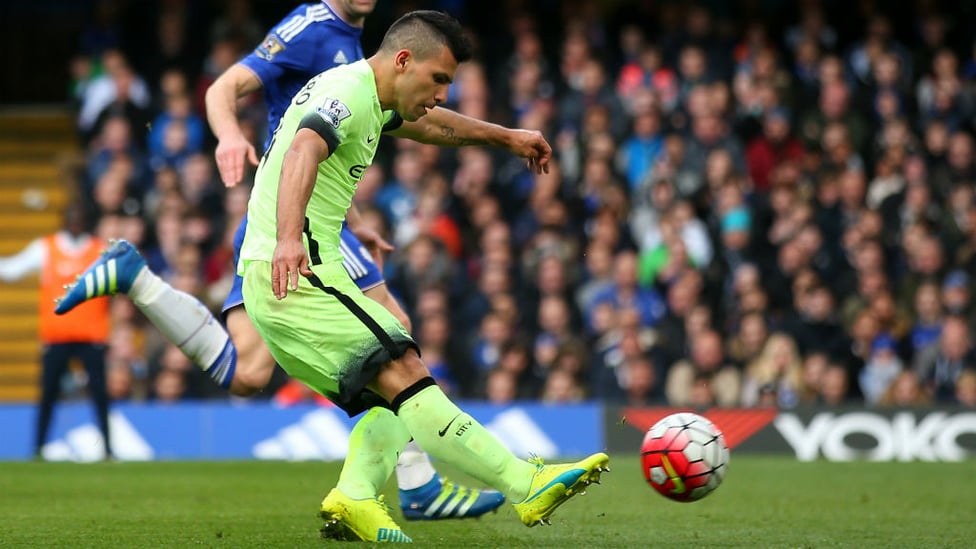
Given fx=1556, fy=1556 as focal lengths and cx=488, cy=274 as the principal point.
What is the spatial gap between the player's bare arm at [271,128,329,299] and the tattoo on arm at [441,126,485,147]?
3.60 ft

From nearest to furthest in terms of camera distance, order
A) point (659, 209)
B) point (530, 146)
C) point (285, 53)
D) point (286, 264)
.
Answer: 1. point (286, 264)
2. point (530, 146)
3. point (285, 53)
4. point (659, 209)

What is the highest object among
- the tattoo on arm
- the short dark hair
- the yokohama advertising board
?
the short dark hair

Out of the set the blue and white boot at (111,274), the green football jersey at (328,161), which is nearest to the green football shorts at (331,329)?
the green football jersey at (328,161)

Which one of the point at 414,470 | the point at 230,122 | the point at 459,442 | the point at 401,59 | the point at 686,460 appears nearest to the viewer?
the point at 459,442

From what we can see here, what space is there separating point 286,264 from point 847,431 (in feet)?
26.3

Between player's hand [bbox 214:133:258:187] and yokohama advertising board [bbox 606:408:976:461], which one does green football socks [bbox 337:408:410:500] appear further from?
yokohama advertising board [bbox 606:408:976:461]

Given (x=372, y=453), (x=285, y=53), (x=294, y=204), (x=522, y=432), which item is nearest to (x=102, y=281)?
(x=285, y=53)

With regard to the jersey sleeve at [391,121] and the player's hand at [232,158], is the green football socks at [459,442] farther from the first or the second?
the player's hand at [232,158]

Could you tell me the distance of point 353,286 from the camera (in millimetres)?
5695

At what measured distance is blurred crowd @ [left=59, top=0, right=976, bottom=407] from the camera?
1329 centimetres

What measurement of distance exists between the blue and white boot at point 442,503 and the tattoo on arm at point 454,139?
57.2 inches

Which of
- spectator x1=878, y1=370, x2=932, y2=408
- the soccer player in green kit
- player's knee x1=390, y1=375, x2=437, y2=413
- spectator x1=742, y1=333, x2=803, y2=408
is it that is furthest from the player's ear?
spectator x1=878, y1=370, x2=932, y2=408

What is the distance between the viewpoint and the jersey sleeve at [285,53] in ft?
23.1

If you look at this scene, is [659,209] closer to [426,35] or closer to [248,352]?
[248,352]
